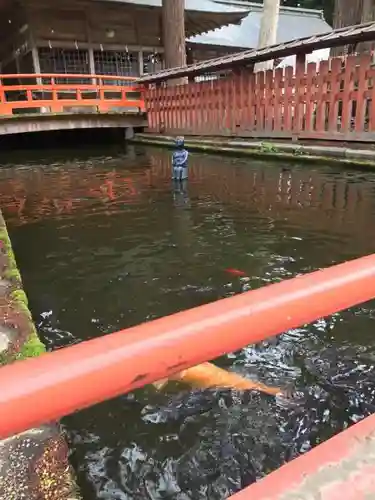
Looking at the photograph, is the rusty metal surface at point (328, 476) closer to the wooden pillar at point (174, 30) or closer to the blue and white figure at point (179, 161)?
Answer: the blue and white figure at point (179, 161)

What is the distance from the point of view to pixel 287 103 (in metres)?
12.1

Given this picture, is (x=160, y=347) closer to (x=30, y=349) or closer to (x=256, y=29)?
(x=30, y=349)

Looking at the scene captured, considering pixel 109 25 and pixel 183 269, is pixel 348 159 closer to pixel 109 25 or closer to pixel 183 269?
pixel 183 269

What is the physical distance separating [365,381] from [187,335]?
2.40 metres

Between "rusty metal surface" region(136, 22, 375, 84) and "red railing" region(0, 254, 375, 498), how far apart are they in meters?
9.84

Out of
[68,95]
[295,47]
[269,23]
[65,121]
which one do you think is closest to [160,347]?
[295,47]

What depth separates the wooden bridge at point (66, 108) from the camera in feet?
53.7

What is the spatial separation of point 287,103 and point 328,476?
1217 centimetres

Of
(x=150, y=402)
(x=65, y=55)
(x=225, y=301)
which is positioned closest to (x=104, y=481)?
(x=150, y=402)

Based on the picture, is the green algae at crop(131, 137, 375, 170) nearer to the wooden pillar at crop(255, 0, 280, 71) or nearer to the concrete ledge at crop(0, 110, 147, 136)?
the wooden pillar at crop(255, 0, 280, 71)

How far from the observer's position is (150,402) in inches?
108

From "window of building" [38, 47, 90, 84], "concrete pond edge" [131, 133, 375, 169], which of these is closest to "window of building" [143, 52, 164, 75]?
"window of building" [38, 47, 90, 84]

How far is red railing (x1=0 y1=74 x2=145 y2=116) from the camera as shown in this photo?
16.5 m

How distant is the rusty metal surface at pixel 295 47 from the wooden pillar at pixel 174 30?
130 inches
